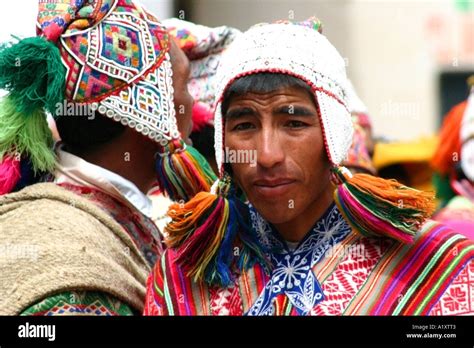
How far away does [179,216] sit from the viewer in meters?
3.42

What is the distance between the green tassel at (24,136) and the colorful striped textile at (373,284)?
84 centimetres

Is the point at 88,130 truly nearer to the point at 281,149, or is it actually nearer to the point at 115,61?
the point at 115,61

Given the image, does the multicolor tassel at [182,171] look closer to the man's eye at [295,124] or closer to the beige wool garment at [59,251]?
the beige wool garment at [59,251]

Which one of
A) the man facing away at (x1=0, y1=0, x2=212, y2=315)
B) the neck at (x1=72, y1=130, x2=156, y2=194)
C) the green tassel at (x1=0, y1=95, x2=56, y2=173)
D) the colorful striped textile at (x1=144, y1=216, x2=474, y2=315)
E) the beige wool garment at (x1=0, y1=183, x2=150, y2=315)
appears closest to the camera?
the colorful striped textile at (x1=144, y1=216, x2=474, y2=315)

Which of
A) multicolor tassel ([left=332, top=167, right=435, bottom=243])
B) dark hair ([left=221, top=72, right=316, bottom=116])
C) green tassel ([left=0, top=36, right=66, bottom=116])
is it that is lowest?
multicolor tassel ([left=332, top=167, right=435, bottom=243])

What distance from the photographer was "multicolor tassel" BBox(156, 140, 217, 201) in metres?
4.08

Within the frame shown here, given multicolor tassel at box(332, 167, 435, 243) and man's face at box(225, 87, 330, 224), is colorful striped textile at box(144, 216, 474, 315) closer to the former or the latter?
multicolor tassel at box(332, 167, 435, 243)

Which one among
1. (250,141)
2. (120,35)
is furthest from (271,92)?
(120,35)

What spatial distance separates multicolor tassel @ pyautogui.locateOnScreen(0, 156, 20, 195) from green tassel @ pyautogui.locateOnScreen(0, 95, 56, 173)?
0.02 metres

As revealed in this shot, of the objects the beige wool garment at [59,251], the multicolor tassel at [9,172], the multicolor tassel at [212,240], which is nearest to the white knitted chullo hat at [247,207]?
the multicolor tassel at [212,240]

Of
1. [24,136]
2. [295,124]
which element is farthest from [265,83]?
[24,136]

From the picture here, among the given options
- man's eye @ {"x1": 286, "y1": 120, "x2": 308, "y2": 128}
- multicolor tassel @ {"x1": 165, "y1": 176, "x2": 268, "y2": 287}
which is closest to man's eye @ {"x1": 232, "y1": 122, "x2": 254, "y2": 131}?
man's eye @ {"x1": 286, "y1": 120, "x2": 308, "y2": 128}
